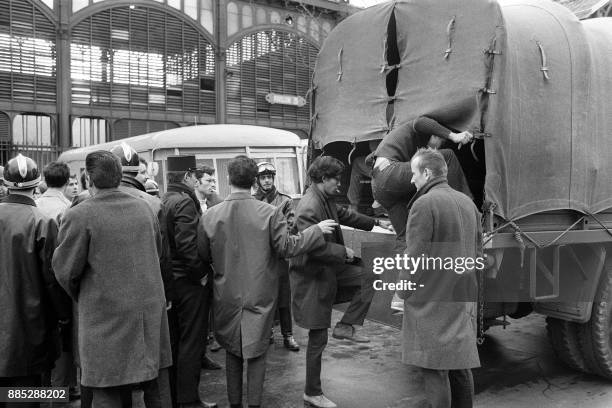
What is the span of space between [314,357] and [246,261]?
99 centimetres

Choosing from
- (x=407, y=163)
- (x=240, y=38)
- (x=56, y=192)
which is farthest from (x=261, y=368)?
(x=240, y=38)

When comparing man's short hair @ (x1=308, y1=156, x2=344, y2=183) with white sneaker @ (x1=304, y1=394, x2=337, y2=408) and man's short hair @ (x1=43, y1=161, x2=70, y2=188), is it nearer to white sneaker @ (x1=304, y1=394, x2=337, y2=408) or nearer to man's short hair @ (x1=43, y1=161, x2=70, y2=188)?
white sneaker @ (x1=304, y1=394, x2=337, y2=408)

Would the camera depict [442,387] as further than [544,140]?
No

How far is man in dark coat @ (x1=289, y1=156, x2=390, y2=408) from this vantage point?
173 inches

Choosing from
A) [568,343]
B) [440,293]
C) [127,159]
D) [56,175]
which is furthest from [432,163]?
[56,175]

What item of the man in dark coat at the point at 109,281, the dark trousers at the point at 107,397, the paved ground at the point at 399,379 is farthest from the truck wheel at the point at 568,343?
the dark trousers at the point at 107,397

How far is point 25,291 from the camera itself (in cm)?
374

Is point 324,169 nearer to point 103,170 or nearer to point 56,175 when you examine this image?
point 103,170

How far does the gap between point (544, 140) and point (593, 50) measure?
1.04 meters

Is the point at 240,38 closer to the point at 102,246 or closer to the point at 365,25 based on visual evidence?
the point at 365,25

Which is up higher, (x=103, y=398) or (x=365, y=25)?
(x=365, y=25)

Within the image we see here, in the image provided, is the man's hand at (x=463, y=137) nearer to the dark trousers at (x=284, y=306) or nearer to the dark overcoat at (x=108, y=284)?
the dark overcoat at (x=108, y=284)

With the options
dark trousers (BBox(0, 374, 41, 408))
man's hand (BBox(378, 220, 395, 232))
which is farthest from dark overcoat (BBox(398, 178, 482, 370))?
dark trousers (BBox(0, 374, 41, 408))

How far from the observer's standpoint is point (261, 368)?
→ 166 inches
